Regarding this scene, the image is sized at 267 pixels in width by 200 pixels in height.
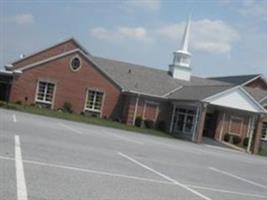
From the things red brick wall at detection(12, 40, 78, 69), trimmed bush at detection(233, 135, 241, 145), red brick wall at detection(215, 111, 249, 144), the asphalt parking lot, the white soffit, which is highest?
red brick wall at detection(12, 40, 78, 69)

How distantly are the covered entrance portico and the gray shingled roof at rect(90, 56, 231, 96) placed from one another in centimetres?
308

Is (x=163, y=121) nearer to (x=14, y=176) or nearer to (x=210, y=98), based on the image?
(x=210, y=98)

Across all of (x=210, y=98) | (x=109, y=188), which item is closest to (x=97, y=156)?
(x=109, y=188)

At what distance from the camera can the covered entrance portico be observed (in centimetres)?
4291

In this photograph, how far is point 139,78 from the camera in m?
51.8

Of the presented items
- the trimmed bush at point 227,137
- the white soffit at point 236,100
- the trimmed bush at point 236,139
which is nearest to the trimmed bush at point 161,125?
the trimmed bush at point 227,137

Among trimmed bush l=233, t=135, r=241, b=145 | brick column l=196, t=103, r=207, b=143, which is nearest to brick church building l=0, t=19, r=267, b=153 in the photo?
brick column l=196, t=103, r=207, b=143

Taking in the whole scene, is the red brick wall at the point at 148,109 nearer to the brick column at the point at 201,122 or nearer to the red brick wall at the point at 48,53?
the brick column at the point at 201,122

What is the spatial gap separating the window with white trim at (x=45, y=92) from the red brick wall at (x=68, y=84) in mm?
379

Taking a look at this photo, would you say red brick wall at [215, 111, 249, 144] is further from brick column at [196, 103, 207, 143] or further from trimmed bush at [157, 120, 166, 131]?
brick column at [196, 103, 207, 143]

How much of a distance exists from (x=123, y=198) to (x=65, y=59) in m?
38.3

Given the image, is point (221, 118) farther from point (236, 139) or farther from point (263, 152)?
point (263, 152)

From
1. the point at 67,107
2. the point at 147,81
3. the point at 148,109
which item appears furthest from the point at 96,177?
the point at 147,81

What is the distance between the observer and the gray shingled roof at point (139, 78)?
49.5m
